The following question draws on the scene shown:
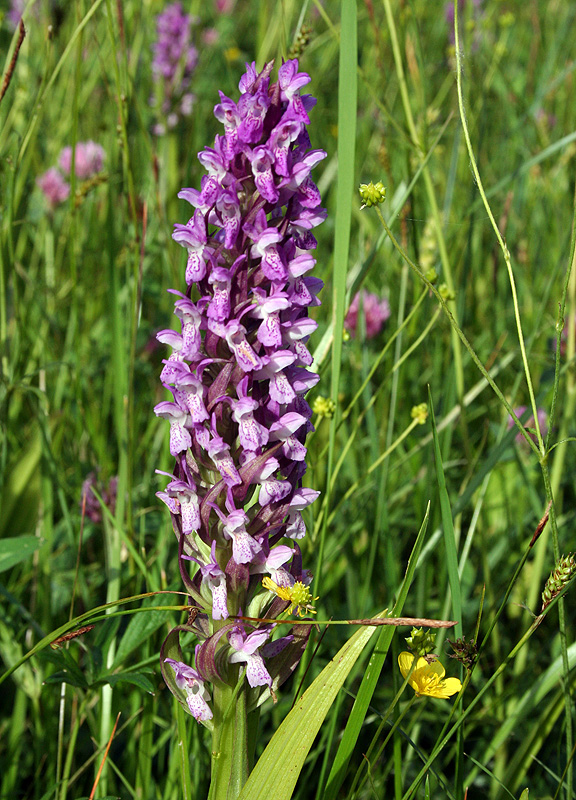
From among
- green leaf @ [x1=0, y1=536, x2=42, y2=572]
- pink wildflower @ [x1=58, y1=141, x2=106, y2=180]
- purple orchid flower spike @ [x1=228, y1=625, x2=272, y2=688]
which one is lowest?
purple orchid flower spike @ [x1=228, y1=625, x2=272, y2=688]

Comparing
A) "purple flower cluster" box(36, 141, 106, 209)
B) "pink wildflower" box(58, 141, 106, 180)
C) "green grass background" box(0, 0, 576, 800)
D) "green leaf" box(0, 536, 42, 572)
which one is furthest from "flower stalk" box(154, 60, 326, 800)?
"pink wildflower" box(58, 141, 106, 180)

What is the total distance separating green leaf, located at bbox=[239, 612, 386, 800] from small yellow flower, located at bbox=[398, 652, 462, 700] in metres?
0.17

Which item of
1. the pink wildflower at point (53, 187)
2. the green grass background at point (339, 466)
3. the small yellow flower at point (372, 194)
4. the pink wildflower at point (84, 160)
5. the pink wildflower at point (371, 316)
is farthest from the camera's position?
the pink wildflower at point (84, 160)

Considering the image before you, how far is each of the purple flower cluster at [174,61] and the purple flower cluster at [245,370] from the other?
2892 millimetres

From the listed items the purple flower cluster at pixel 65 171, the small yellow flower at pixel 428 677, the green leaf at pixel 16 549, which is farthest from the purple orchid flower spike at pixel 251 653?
the purple flower cluster at pixel 65 171

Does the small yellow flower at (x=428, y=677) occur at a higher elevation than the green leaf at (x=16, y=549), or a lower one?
lower

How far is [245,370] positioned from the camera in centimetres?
97

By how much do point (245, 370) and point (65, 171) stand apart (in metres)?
2.56

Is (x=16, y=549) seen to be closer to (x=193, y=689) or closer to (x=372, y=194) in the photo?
(x=193, y=689)

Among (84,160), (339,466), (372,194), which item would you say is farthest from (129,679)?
(84,160)

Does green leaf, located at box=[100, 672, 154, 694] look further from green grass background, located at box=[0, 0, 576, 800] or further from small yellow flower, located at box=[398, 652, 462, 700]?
small yellow flower, located at box=[398, 652, 462, 700]

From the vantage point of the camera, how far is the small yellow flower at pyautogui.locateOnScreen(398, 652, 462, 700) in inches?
41.9

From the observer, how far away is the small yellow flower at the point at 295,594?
3.15 ft

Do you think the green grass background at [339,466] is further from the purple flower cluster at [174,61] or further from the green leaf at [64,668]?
the purple flower cluster at [174,61]
